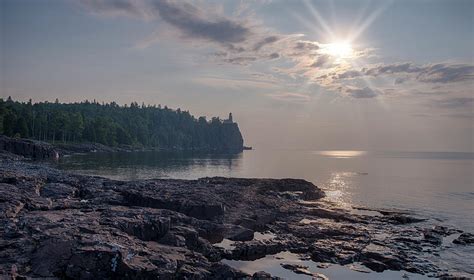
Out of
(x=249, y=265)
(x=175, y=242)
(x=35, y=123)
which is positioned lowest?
(x=249, y=265)

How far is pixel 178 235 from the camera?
25.5 metres

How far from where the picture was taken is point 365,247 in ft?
102

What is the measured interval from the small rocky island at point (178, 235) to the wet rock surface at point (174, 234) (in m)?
0.06

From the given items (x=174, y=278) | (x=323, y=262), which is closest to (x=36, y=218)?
(x=174, y=278)

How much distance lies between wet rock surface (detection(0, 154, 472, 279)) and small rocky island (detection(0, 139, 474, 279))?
6cm

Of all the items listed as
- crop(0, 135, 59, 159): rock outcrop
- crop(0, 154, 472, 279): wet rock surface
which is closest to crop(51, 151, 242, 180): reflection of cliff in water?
crop(0, 135, 59, 159): rock outcrop

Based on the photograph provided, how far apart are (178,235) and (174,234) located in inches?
11.1

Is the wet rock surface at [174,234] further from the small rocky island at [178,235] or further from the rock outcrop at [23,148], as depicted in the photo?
the rock outcrop at [23,148]

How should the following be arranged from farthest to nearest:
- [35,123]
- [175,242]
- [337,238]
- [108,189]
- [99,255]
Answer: [35,123]
[108,189]
[337,238]
[175,242]
[99,255]

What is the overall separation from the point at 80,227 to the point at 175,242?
5926mm

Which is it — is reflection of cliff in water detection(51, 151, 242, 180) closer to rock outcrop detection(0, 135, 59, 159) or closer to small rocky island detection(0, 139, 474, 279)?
rock outcrop detection(0, 135, 59, 159)

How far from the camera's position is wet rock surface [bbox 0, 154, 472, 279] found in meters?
17.9

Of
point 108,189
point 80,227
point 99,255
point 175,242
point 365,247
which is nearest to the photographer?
point 99,255

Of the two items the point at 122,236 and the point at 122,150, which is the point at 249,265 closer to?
the point at 122,236
